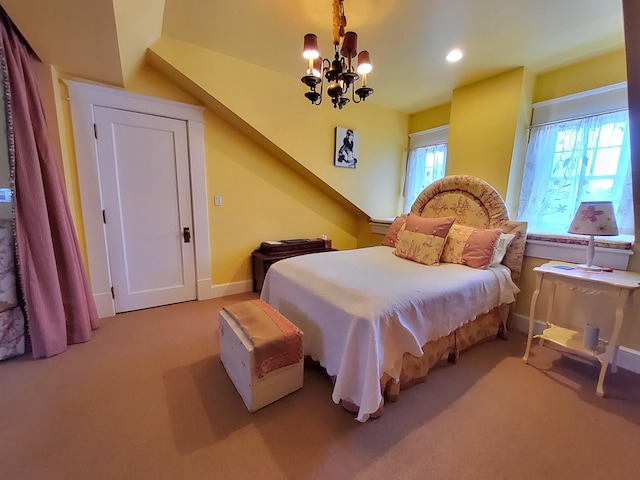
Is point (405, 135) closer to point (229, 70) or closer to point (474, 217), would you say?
point (474, 217)

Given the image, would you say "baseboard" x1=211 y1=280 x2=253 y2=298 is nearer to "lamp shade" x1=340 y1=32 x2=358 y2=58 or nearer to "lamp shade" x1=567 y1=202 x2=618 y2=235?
"lamp shade" x1=340 y1=32 x2=358 y2=58

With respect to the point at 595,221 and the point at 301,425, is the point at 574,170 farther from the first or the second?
the point at 301,425

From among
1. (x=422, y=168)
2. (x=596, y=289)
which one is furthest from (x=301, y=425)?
(x=422, y=168)

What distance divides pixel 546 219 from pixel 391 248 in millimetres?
1612

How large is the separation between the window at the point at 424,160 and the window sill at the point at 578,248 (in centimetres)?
163

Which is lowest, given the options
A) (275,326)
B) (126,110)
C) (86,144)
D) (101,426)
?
(101,426)

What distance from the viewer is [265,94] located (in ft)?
9.28

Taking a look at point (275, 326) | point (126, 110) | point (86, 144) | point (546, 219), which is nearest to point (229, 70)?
point (126, 110)

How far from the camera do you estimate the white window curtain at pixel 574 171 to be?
2.29 meters

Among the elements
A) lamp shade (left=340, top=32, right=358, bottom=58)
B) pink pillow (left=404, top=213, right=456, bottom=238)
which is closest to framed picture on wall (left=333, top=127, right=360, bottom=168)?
pink pillow (left=404, top=213, right=456, bottom=238)

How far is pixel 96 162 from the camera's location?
245 centimetres

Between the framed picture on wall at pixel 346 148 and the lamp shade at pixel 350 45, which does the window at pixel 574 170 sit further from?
the lamp shade at pixel 350 45

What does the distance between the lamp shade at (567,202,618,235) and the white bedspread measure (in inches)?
25.2

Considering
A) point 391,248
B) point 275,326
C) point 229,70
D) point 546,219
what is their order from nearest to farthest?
point 275,326
point 229,70
point 546,219
point 391,248
